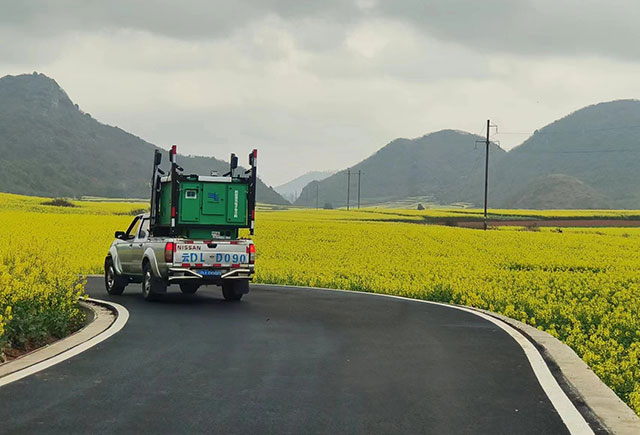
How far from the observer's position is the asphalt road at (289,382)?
6066mm

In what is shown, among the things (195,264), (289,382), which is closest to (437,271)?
(195,264)

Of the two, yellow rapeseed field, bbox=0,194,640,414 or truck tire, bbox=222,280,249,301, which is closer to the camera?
yellow rapeseed field, bbox=0,194,640,414

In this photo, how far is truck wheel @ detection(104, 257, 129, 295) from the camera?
18250 millimetres

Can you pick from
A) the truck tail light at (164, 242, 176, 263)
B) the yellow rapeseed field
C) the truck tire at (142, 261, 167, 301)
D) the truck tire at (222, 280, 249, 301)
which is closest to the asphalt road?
the yellow rapeseed field

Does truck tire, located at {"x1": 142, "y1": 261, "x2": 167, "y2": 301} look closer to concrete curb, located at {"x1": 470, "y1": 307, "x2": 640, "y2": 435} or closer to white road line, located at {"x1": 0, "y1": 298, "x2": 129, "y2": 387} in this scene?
white road line, located at {"x1": 0, "y1": 298, "x2": 129, "y2": 387}

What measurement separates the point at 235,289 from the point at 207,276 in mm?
1061

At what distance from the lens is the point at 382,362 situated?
9000 millimetres

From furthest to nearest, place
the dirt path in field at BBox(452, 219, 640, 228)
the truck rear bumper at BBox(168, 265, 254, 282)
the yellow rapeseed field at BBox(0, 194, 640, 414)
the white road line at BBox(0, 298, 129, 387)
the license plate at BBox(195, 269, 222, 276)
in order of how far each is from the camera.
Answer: the dirt path in field at BBox(452, 219, 640, 228), the license plate at BBox(195, 269, 222, 276), the truck rear bumper at BBox(168, 265, 254, 282), the yellow rapeseed field at BBox(0, 194, 640, 414), the white road line at BBox(0, 298, 129, 387)

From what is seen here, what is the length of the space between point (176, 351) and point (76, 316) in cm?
382

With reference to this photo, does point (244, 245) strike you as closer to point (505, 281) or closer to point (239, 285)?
point (239, 285)

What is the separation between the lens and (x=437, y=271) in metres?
22.5

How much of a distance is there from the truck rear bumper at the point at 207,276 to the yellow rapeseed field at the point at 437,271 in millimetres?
2360

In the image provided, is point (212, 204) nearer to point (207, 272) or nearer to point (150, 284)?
point (207, 272)

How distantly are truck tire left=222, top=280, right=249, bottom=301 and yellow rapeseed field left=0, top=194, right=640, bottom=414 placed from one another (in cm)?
381
